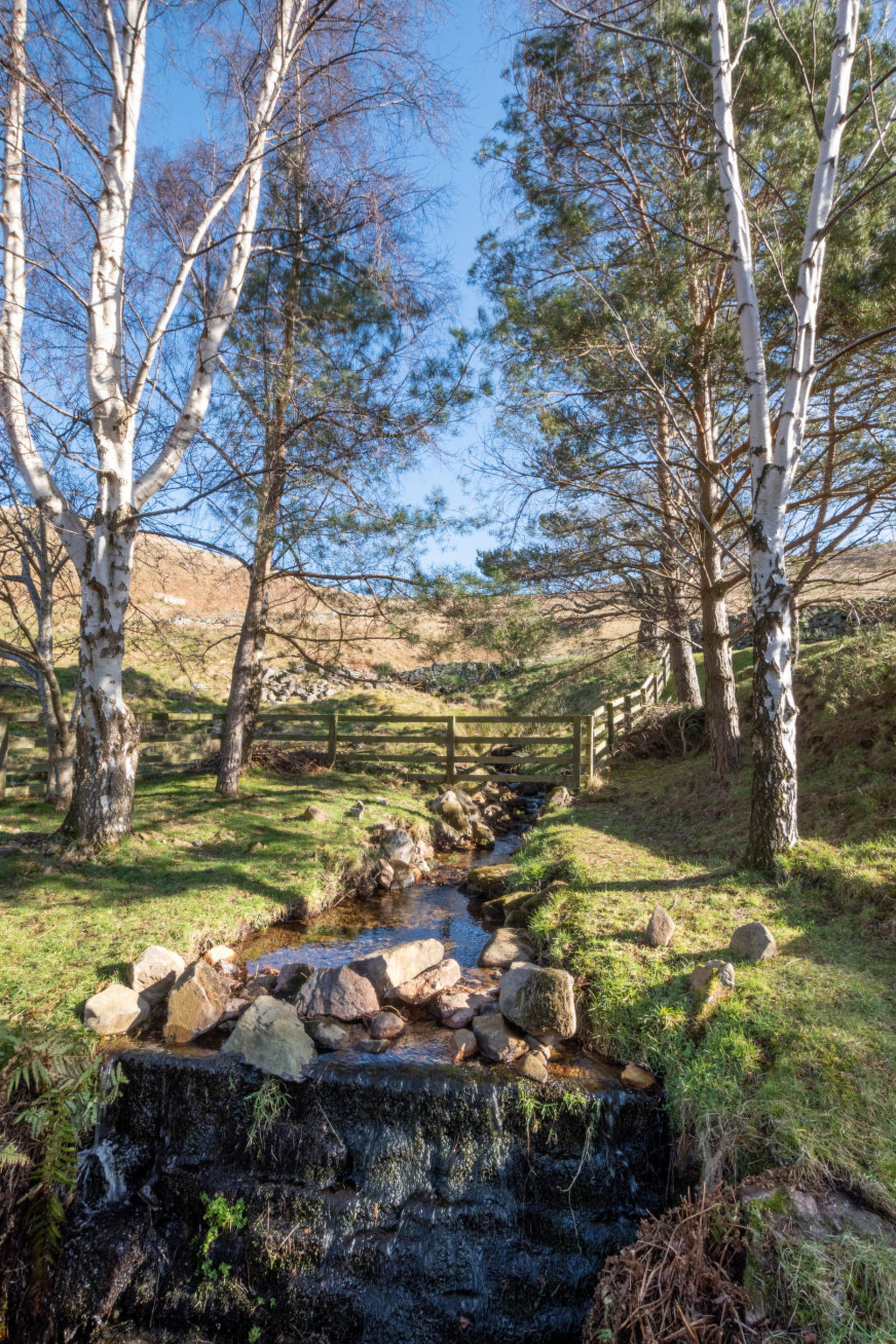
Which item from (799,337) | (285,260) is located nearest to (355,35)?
(285,260)

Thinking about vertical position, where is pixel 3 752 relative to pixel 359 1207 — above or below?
above

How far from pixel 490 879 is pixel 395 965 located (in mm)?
2664

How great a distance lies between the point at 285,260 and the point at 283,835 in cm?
774

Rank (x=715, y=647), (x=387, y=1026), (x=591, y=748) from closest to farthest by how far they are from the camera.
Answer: (x=387, y=1026) < (x=715, y=647) < (x=591, y=748)

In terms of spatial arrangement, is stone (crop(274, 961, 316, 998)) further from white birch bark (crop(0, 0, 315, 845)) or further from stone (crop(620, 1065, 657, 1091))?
white birch bark (crop(0, 0, 315, 845))

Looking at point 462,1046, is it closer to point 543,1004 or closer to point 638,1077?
point 543,1004

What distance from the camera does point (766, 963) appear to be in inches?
175

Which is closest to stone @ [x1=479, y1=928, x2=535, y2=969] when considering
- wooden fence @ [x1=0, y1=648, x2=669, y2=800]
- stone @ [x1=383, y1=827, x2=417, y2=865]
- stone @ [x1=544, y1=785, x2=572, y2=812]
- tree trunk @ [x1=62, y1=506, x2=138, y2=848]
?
stone @ [x1=383, y1=827, x2=417, y2=865]

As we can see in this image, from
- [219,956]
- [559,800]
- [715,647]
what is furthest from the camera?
[559,800]

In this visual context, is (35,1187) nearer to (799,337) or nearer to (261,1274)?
(261,1274)

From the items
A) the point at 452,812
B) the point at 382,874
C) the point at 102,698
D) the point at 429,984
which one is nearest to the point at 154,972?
the point at 429,984

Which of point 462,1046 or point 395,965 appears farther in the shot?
point 395,965

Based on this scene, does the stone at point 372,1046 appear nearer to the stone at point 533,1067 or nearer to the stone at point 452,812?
the stone at point 533,1067

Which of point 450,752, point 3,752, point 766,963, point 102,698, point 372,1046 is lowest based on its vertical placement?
point 372,1046
